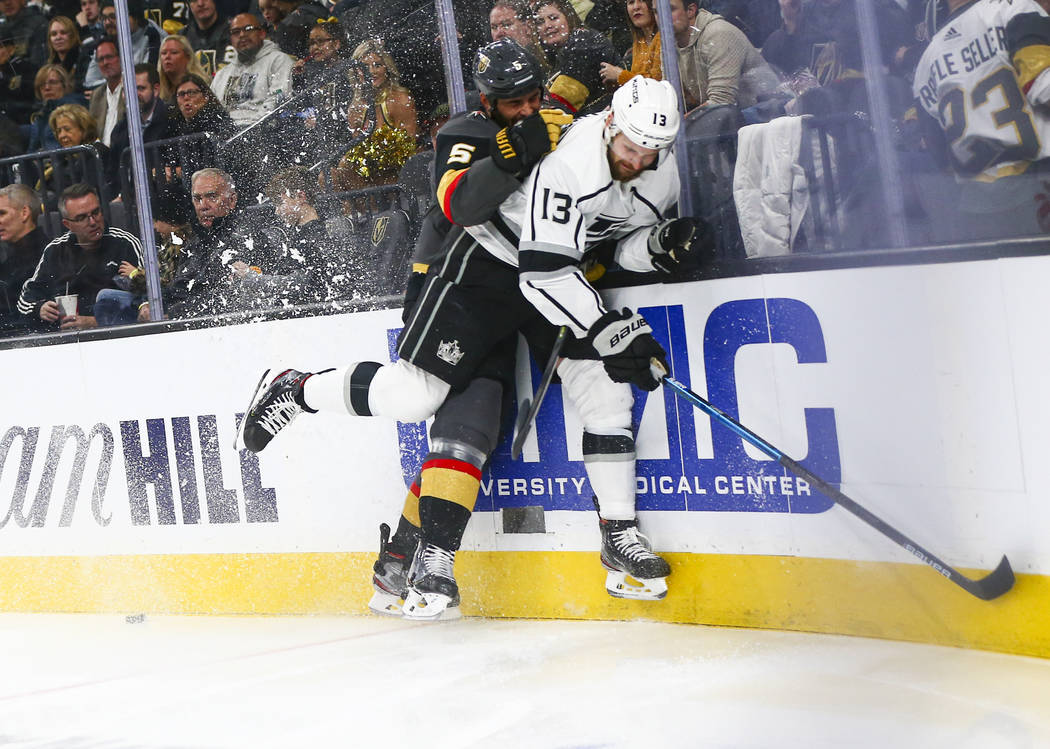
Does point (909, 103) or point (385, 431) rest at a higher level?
point (909, 103)

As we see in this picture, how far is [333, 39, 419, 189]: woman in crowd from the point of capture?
→ 3.37 metres

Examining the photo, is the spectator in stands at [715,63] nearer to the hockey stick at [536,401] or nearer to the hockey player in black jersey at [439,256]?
the hockey player in black jersey at [439,256]

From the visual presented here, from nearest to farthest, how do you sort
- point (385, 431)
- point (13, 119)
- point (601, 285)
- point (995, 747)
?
point (995, 747) → point (601, 285) → point (385, 431) → point (13, 119)

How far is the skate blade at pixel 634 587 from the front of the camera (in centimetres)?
291

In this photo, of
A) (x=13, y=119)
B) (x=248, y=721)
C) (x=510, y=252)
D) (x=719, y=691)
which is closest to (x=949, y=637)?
(x=719, y=691)

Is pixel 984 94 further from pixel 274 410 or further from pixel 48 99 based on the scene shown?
pixel 48 99

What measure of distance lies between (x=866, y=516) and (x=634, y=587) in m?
0.67

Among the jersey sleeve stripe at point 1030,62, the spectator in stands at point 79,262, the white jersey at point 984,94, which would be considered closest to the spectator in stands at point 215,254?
the spectator in stands at point 79,262

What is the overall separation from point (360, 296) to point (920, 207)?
1.70m

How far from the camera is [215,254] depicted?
372 cm

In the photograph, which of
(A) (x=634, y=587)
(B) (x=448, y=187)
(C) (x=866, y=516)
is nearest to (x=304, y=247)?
(B) (x=448, y=187)

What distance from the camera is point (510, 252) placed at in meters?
2.92

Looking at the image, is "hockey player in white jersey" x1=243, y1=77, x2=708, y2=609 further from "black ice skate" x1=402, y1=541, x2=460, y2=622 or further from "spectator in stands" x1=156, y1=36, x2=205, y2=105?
"spectator in stands" x1=156, y1=36, x2=205, y2=105

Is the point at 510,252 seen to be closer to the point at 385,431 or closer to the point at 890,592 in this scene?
the point at 385,431
